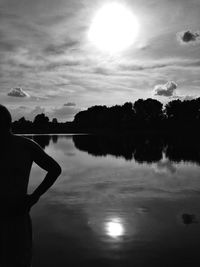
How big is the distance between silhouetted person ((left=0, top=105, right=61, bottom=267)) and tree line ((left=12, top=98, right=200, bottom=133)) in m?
126

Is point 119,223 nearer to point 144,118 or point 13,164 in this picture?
point 13,164

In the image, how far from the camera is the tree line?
469 feet

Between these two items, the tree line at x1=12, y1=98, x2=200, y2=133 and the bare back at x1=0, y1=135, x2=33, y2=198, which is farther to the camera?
the tree line at x1=12, y1=98, x2=200, y2=133

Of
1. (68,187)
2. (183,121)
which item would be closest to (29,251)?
(68,187)

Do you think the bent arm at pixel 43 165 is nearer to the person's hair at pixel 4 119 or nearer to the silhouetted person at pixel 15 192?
the silhouetted person at pixel 15 192

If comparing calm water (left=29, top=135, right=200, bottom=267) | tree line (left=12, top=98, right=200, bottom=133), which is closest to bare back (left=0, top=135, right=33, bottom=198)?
calm water (left=29, top=135, right=200, bottom=267)

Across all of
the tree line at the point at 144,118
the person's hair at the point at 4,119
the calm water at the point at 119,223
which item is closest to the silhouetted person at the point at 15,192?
the person's hair at the point at 4,119

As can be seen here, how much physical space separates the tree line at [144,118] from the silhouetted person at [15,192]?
12581 cm

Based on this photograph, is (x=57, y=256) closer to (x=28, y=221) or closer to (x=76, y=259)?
(x=76, y=259)

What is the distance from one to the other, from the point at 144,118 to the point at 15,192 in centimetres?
15527

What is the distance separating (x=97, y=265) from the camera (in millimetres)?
5867

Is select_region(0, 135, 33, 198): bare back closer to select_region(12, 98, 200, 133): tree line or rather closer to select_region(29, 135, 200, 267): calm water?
select_region(29, 135, 200, 267): calm water

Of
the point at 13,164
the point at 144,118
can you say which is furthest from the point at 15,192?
the point at 144,118

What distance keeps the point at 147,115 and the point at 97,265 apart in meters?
154
